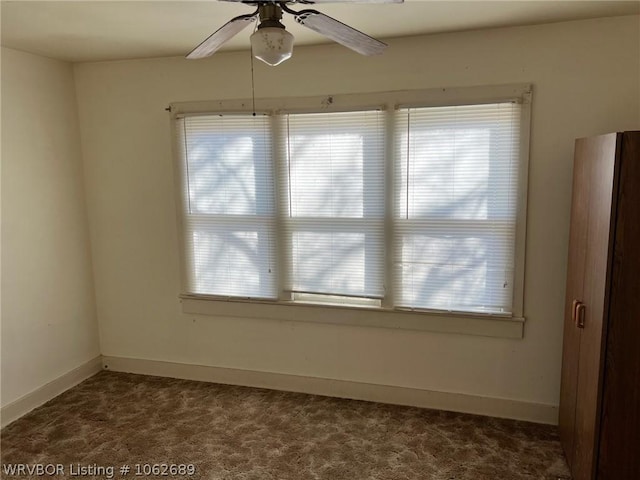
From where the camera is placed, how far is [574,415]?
2.44 m

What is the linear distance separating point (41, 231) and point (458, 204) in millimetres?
2924

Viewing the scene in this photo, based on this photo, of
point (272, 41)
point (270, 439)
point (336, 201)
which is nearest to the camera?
point (272, 41)

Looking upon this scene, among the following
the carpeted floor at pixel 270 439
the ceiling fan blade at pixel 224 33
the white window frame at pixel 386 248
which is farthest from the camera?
the white window frame at pixel 386 248

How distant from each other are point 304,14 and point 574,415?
2.39 meters

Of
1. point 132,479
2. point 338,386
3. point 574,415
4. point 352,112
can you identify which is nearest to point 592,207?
point 574,415

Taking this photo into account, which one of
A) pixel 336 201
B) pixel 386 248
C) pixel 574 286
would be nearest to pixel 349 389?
pixel 386 248

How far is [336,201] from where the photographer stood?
314 cm

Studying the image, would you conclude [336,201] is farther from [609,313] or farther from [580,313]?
→ [609,313]

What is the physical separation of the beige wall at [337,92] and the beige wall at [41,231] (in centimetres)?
14

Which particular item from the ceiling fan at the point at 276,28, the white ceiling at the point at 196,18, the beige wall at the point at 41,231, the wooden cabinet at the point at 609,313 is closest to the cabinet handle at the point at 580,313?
the wooden cabinet at the point at 609,313

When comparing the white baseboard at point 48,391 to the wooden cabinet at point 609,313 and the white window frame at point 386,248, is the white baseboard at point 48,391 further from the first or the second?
the wooden cabinet at point 609,313

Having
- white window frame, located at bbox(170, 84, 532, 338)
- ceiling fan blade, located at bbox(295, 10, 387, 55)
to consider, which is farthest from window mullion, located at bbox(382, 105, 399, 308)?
ceiling fan blade, located at bbox(295, 10, 387, 55)

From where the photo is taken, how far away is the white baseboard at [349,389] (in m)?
3.02

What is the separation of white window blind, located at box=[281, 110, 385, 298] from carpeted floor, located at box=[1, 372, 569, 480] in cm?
88
